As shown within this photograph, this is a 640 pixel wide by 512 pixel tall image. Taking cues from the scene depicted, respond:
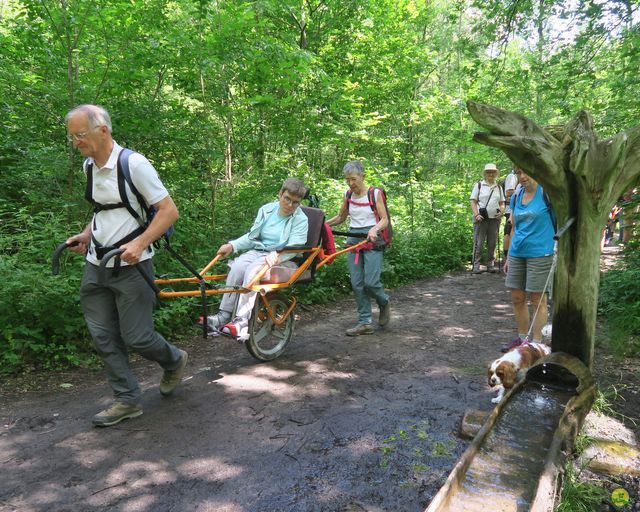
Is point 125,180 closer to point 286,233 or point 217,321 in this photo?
point 217,321

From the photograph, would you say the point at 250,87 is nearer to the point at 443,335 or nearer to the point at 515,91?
the point at 443,335

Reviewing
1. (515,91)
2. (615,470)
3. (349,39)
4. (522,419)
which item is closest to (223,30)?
(522,419)

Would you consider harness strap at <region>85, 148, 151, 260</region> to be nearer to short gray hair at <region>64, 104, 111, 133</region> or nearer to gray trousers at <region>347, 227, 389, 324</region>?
short gray hair at <region>64, 104, 111, 133</region>

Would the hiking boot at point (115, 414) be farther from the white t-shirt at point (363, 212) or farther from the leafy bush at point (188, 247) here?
the white t-shirt at point (363, 212)

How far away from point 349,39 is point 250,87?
244 inches

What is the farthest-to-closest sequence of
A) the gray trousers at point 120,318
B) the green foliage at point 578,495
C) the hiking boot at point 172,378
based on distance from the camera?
the hiking boot at point 172,378 < the gray trousers at point 120,318 < the green foliage at point 578,495

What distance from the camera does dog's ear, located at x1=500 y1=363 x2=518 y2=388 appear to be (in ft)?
11.3

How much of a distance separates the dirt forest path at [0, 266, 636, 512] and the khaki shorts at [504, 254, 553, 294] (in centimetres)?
102

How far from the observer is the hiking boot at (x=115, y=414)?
344 cm

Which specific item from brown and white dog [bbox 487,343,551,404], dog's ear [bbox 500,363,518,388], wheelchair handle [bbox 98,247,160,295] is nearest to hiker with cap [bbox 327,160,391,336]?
brown and white dog [bbox 487,343,551,404]

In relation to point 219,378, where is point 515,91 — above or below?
above

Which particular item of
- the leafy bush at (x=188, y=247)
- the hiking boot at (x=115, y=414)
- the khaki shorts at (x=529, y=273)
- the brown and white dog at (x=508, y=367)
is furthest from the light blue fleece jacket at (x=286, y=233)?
the brown and white dog at (x=508, y=367)

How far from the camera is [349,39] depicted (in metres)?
13.1

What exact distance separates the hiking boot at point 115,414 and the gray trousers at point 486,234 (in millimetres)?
8807
